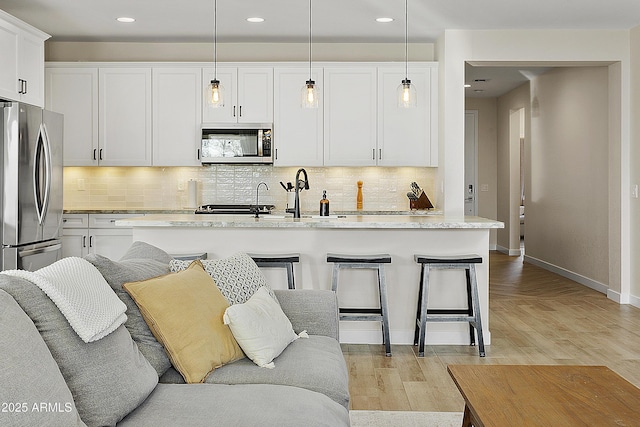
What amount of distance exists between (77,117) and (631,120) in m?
5.56

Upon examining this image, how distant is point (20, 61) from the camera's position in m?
5.21

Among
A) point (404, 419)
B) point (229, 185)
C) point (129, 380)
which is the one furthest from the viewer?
point (229, 185)

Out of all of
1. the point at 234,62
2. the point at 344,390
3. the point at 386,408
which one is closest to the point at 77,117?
the point at 234,62

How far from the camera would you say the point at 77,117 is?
6523 millimetres

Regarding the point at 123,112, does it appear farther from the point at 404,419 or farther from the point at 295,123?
the point at 404,419

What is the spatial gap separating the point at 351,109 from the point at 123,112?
7.77 feet

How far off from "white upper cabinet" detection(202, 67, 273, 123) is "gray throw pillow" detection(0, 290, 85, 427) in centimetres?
508

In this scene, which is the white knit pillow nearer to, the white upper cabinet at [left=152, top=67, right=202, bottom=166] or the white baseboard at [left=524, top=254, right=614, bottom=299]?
the white upper cabinet at [left=152, top=67, right=202, bottom=166]

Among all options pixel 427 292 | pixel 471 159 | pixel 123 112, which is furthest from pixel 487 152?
pixel 427 292

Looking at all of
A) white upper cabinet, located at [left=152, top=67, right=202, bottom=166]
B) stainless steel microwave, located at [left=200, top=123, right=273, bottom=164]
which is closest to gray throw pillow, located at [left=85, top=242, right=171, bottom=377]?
stainless steel microwave, located at [left=200, top=123, right=273, bottom=164]

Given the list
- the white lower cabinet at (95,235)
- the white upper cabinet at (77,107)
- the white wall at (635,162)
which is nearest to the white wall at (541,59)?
the white wall at (635,162)

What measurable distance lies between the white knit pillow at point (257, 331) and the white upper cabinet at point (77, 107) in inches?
181

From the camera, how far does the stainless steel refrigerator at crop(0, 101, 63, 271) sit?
4930 mm

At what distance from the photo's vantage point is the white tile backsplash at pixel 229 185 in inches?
270
